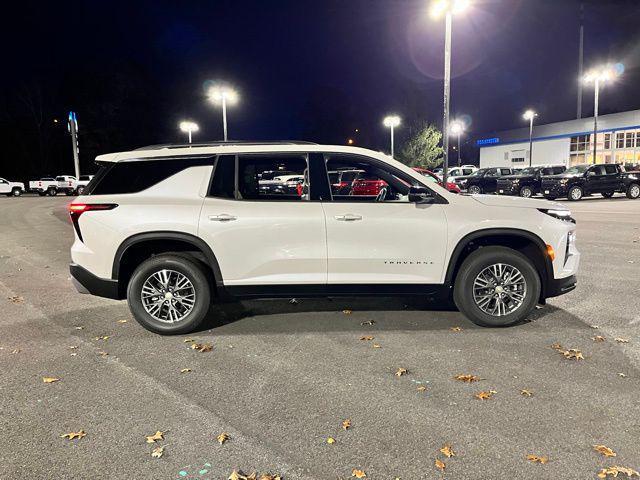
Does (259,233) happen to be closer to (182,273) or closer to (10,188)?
(182,273)

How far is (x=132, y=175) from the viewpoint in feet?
16.7

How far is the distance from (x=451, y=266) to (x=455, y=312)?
99 centimetres

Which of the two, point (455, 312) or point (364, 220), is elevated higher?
point (364, 220)

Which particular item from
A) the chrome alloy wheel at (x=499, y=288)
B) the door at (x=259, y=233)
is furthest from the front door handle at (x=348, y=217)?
the chrome alloy wheel at (x=499, y=288)

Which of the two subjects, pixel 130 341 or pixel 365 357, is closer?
pixel 365 357

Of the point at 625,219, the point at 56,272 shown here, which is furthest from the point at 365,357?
the point at 625,219

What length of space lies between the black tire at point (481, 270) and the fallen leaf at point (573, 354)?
28.1 inches

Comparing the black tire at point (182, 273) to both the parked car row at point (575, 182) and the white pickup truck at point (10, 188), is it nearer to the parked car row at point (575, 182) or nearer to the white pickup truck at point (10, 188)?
the parked car row at point (575, 182)

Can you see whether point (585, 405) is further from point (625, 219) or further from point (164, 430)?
point (625, 219)

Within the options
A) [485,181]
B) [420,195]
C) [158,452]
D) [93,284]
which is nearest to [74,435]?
[158,452]

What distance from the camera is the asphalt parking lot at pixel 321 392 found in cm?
298

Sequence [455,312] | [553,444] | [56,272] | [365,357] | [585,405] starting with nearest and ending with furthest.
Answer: [553,444], [585,405], [365,357], [455,312], [56,272]

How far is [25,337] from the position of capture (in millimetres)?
5250

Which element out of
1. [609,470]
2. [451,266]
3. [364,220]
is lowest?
[609,470]
